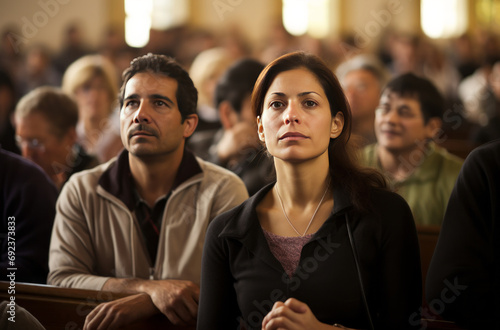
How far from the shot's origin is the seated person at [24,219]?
2.20 metres

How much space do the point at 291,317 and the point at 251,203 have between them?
0.38 meters

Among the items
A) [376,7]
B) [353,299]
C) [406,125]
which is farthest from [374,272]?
[376,7]

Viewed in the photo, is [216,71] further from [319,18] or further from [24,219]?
[319,18]

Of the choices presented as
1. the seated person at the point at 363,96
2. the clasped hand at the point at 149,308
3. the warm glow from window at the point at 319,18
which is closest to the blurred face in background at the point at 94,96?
the seated person at the point at 363,96

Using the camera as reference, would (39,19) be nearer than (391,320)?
No

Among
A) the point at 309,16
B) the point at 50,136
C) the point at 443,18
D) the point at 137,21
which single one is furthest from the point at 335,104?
the point at 443,18

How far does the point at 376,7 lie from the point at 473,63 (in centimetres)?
498

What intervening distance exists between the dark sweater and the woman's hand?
87 mm

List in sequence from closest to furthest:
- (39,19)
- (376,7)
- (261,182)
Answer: (261,182) → (39,19) → (376,7)

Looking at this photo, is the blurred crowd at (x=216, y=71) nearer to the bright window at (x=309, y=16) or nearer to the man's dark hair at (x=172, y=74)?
the man's dark hair at (x=172, y=74)

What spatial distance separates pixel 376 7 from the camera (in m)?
14.5

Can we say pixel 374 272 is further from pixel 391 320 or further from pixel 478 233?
pixel 478 233

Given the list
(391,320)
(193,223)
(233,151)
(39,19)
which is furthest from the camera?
(39,19)

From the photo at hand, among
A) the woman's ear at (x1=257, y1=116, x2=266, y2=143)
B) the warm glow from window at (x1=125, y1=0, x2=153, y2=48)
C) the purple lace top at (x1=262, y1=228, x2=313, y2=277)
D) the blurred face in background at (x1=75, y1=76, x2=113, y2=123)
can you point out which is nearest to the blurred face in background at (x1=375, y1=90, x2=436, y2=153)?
the woman's ear at (x1=257, y1=116, x2=266, y2=143)
